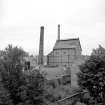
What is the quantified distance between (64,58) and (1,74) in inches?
1021

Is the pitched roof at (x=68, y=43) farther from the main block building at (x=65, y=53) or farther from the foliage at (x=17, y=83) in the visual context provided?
the foliage at (x=17, y=83)

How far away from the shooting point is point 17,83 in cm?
1010

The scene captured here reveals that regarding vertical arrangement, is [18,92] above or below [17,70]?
below

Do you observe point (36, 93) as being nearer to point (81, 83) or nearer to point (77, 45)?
point (81, 83)

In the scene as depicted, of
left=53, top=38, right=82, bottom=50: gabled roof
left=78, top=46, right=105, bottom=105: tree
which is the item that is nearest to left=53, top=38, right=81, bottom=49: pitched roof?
left=53, top=38, right=82, bottom=50: gabled roof

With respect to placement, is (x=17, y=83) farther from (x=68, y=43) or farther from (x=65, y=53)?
(x=68, y=43)

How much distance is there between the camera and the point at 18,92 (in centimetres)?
976

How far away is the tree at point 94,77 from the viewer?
534 inches

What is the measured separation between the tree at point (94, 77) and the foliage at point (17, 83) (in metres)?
5.65

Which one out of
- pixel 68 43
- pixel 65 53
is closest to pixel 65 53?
pixel 65 53

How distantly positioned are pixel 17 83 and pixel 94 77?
24.8ft

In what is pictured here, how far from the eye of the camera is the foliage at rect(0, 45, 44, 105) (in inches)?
376

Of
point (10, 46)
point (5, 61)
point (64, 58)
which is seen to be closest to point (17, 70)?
point (5, 61)

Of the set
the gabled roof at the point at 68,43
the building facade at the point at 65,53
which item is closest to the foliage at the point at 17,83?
the building facade at the point at 65,53
